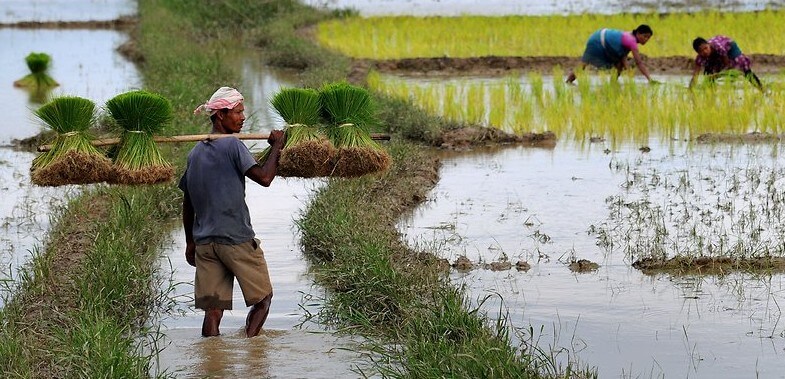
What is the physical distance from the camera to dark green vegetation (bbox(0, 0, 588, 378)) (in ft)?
14.2

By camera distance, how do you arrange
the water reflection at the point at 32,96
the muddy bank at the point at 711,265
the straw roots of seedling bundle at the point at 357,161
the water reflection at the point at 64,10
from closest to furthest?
the straw roots of seedling bundle at the point at 357,161, the muddy bank at the point at 711,265, the water reflection at the point at 32,96, the water reflection at the point at 64,10

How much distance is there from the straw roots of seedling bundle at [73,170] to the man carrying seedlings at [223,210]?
0.52 metres

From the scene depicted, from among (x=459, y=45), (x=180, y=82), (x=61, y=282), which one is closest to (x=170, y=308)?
(x=61, y=282)

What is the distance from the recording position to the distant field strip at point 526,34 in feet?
55.1

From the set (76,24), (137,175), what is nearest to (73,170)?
(137,175)

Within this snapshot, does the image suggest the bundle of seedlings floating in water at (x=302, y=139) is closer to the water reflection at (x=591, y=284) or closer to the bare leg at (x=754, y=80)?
the water reflection at (x=591, y=284)

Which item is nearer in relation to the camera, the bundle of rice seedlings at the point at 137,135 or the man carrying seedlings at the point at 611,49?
the bundle of rice seedlings at the point at 137,135

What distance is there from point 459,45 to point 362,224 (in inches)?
435

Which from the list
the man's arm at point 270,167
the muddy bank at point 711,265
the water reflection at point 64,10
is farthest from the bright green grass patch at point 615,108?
the water reflection at point 64,10

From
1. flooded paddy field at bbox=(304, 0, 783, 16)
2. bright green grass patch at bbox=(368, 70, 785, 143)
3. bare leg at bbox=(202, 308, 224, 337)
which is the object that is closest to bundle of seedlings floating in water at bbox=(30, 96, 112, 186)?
bare leg at bbox=(202, 308, 224, 337)

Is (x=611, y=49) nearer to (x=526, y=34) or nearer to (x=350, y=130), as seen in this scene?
(x=526, y=34)

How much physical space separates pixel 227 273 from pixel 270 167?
1.49 ft

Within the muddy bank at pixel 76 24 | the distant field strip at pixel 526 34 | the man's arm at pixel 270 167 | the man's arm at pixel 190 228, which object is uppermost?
the muddy bank at pixel 76 24

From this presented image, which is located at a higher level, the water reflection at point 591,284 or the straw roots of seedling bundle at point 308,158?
the straw roots of seedling bundle at point 308,158
